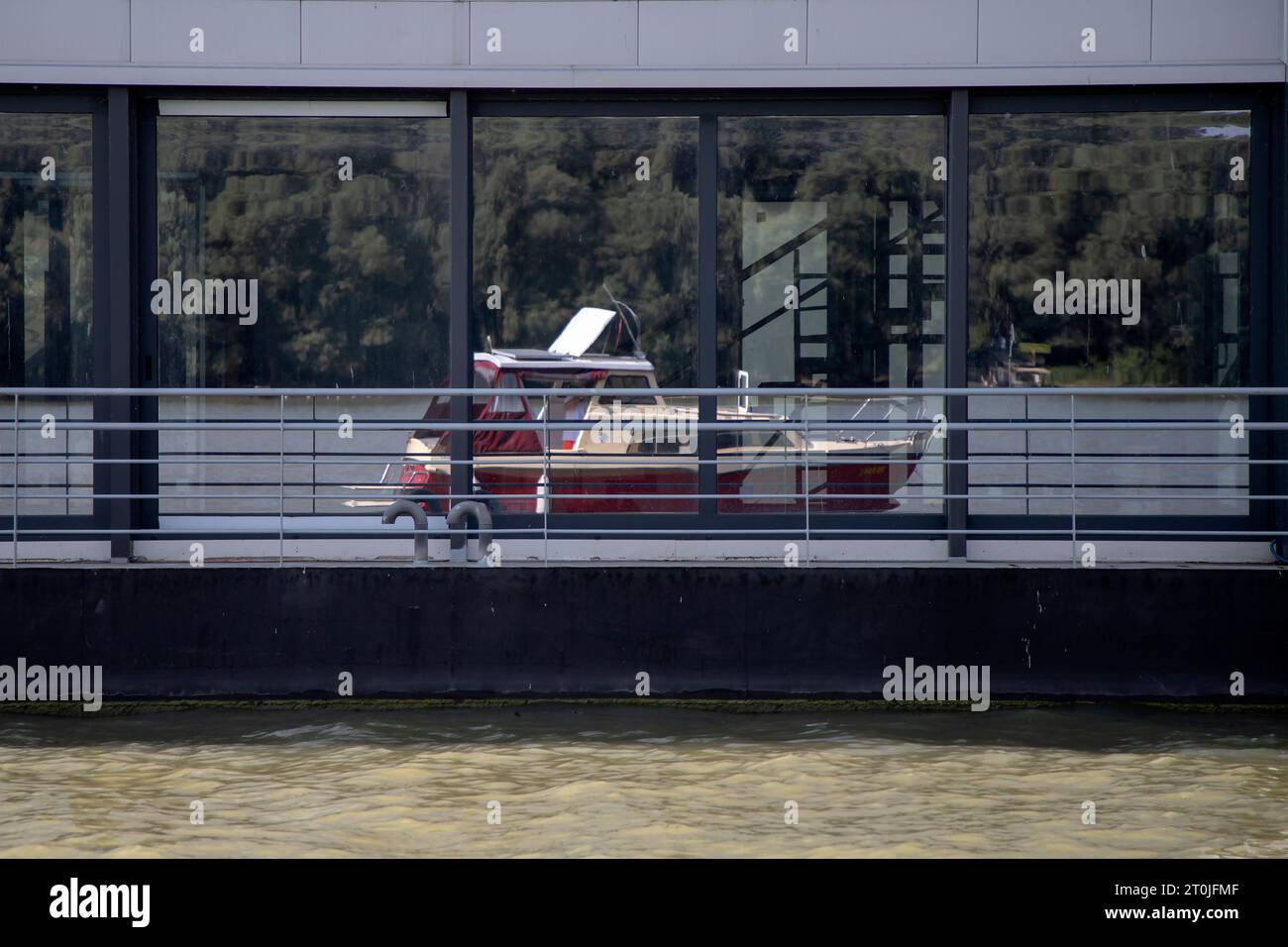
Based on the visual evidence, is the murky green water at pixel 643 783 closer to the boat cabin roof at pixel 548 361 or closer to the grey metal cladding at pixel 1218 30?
the boat cabin roof at pixel 548 361

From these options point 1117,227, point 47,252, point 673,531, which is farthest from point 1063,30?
point 47,252

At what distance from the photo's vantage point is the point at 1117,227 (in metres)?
9.82

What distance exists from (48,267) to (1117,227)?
6.57 meters

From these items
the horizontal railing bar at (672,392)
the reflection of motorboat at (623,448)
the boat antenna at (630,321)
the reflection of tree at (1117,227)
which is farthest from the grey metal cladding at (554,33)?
the reflection of tree at (1117,227)

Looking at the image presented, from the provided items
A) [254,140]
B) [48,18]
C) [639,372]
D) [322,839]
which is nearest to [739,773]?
[322,839]

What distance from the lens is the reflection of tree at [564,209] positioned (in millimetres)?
9844

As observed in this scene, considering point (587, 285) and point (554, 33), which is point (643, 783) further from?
point (554, 33)

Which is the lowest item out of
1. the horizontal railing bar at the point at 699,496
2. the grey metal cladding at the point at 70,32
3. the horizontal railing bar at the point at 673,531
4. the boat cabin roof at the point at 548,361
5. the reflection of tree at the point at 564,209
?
the horizontal railing bar at the point at 673,531

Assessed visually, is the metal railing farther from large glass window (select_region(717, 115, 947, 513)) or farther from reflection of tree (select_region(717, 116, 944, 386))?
reflection of tree (select_region(717, 116, 944, 386))

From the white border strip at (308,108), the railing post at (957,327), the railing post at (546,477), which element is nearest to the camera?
the railing post at (546,477)

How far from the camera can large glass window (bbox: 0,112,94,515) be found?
9.77 metres

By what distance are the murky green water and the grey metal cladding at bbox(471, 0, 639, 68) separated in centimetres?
390

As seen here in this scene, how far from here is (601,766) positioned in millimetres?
7867

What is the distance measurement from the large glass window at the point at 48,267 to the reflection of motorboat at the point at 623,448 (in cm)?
197
